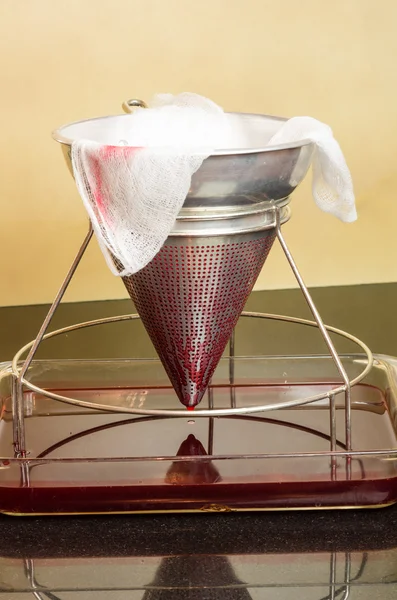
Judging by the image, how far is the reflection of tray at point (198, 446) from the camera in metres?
0.91

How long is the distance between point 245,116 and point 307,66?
26.9 inches

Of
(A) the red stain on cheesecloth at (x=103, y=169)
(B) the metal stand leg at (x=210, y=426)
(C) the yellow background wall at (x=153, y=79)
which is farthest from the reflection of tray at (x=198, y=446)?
(C) the yellow background wall at (x=153, y=79)

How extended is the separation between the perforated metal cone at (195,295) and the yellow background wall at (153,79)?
2.57ft

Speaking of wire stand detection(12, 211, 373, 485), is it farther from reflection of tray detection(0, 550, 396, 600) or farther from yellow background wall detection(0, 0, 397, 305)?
yellow background wall detection(0, 0, 397, 305)

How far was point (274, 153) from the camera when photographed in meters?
0.83

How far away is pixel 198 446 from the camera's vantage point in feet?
3.25

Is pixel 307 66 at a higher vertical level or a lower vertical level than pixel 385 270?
higher

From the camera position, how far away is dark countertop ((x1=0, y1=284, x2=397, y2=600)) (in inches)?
32.0

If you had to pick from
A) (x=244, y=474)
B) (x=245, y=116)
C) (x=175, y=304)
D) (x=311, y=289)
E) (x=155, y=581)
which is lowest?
(x=155, y=581)

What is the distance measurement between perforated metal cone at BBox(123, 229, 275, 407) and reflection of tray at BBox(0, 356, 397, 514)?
8 centimetres

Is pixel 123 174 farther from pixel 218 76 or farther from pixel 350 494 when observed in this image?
pixel 218 76

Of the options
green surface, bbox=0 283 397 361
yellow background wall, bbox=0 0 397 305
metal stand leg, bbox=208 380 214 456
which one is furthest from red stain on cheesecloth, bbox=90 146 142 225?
yellow background wall, bbox=0 0 397 305

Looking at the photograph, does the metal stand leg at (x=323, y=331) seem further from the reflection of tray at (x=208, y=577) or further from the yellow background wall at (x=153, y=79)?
the yellow background wall at (x=153, y=79)

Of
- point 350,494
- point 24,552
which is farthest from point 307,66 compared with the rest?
point 24,552
